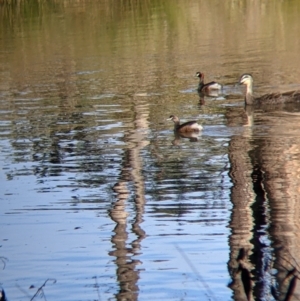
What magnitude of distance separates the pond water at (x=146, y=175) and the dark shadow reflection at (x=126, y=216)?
0.02 meters

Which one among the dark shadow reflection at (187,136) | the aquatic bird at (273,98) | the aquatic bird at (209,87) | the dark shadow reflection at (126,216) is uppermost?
the dark shadow reflection at (126,216)

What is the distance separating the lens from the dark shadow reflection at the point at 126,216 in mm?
7711

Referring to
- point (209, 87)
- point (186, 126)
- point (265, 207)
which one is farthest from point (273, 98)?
point (265, 207)

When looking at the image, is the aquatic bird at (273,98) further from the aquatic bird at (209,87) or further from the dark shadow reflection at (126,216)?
the dark shadow reflection at (126,216)

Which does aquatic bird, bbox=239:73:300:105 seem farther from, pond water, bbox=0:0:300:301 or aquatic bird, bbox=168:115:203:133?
aquatic bird, bbox=168:115:203:133

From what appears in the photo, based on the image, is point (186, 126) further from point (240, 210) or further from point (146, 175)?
point (240, 210)

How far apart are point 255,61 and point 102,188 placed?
41.6 feet

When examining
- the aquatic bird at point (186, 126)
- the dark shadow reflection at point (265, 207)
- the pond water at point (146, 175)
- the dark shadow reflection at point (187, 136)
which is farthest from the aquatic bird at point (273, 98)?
the dark shadow reflection at point (187, 136)

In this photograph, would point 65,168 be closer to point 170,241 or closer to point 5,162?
point 5,162

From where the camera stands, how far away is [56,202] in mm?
10539

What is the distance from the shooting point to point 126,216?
9875 millimetres

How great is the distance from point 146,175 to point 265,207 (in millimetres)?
2286

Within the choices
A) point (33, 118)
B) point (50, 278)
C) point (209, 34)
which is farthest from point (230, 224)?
point (209, 34)

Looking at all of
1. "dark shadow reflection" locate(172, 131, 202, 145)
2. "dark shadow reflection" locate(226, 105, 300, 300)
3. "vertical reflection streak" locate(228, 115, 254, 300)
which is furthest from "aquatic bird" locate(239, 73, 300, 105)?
"dark shadow reflection" locate(172, 131, 202, 145)
